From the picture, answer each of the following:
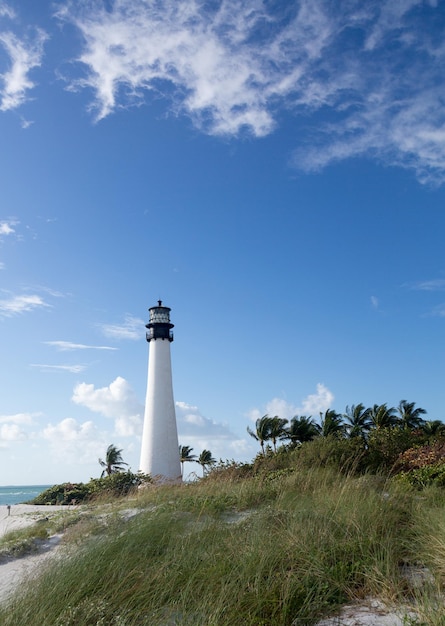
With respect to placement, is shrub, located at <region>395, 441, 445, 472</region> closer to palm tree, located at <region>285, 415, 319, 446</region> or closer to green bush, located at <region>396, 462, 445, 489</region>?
green bush, located at <region>396, 462, 445, 489</region>

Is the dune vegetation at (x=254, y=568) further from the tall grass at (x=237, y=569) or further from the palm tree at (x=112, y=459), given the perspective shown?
the palm tree at (x=112, y=459)

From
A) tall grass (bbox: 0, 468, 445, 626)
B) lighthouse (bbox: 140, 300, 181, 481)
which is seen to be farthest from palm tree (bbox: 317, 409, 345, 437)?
tall grass (bbox: 0, 468, 445, 626)

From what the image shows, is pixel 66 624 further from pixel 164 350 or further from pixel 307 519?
pixel 164 350

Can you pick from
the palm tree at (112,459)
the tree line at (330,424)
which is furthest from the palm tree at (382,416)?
the palm tree at (112,459)

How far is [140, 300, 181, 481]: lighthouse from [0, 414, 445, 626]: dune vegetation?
19.5 metres

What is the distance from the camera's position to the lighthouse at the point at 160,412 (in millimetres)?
27984

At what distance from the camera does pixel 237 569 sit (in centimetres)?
546

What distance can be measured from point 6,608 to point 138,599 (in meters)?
1.32

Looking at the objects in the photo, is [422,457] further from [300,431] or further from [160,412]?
[300,431]

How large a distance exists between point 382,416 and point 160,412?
2854cm

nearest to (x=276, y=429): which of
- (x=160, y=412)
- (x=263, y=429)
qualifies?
(x=263, y=429)

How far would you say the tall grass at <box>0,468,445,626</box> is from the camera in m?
4.88

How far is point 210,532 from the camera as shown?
7.11 m

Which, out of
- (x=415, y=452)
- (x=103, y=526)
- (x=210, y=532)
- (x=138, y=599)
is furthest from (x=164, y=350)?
(x=138, y=599)
